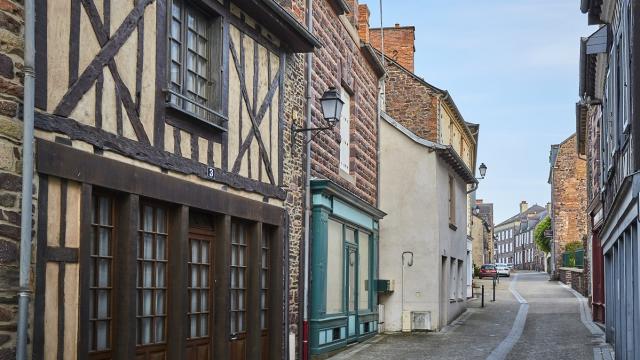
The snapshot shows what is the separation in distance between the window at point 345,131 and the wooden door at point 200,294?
6.65 m

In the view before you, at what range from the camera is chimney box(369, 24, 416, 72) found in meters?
26.4

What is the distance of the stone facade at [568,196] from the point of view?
46031mm

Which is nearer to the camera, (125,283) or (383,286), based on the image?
(125,283)

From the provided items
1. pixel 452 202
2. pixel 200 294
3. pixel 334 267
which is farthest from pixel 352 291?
pixel 200 294

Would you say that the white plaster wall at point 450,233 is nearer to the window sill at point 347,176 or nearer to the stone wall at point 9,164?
the window sill at point 347,176

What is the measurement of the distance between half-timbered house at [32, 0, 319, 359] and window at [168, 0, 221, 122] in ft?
0.06

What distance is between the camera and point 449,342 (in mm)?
16953

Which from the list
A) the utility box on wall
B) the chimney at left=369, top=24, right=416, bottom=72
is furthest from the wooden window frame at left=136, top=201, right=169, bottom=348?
the chimney at left=369, top=24, right=416, bottom=72

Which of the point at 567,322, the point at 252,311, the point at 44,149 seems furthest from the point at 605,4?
the point at 567,322

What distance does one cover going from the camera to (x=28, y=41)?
623 centimetres

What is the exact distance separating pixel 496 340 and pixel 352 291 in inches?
133

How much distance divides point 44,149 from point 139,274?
6.84ft

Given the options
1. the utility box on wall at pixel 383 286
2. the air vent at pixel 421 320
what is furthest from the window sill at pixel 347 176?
the air vent at pixel 421 320

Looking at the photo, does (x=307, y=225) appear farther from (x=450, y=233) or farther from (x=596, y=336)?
(x=450, y=233)
